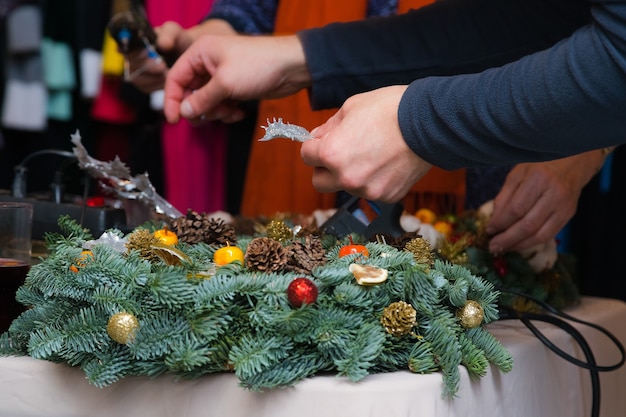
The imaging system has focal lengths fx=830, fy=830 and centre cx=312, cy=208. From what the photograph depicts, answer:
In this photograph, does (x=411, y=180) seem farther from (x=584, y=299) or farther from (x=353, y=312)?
(x=584, y=299)

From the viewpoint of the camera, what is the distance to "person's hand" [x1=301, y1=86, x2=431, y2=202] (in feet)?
2.13

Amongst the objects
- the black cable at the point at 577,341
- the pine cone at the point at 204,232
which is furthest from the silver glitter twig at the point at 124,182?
the black cable at the point at 577,341

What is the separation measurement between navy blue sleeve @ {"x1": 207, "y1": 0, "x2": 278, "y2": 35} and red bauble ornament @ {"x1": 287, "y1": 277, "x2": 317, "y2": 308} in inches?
37.9

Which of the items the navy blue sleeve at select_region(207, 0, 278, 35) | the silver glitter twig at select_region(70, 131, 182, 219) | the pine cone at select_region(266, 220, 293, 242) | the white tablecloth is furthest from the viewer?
the navy blue sleeve at select_region(207, 0, 278, 35)

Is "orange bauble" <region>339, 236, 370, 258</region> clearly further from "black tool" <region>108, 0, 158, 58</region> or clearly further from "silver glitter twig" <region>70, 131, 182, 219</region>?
"black tool" <region>108, 0, 158, 58</region>

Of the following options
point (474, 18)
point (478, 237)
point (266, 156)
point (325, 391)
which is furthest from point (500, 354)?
point (266, 156)

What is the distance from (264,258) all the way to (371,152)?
12 centimetres

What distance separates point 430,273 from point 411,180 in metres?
0.10

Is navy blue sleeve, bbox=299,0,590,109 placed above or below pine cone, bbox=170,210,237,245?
above

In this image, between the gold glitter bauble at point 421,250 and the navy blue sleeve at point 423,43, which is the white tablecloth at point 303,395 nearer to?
the gold glitter bauble at point 421,250

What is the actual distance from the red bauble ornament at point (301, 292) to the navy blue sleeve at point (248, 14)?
96 cm

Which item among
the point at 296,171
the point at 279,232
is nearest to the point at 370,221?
the point at 279,232

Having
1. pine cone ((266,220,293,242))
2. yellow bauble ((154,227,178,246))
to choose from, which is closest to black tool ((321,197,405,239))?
pine cone ((266,220,293,242))

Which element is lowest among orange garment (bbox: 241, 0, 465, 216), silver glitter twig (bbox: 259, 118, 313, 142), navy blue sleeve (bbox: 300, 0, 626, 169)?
orange garment (bbox: 241, 0, 465, 216)
